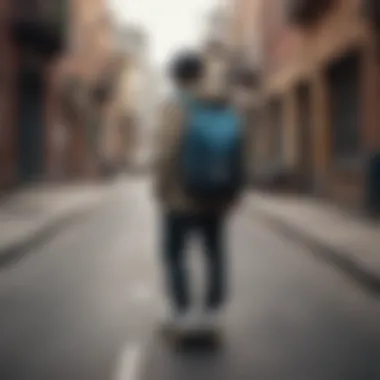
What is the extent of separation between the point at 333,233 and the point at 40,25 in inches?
654

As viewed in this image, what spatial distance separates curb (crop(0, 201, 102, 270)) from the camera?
1245 centimetres

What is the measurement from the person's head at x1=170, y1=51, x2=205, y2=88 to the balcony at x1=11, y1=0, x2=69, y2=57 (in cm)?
2305

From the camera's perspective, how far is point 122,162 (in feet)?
277

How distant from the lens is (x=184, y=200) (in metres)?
6.55

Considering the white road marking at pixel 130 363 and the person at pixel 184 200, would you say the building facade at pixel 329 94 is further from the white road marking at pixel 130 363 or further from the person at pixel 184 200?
the white road marking at pixel 130 363

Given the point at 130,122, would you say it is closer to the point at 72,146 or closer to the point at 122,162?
the point at 122,162

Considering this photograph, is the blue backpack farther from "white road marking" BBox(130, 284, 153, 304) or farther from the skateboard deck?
"white road marking" BBox(130, 284, 153, 304)

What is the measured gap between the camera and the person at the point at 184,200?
255 inches

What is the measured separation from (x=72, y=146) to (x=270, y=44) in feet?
34.2

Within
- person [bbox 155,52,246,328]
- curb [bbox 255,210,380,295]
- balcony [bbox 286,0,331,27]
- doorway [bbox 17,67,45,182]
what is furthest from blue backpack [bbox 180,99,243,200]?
doorway [bbox 17,67,45,182]

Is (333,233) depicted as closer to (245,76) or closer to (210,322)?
(210,322)

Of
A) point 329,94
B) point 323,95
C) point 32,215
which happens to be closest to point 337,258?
point 32,215

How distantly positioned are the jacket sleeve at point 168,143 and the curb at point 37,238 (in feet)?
18.1

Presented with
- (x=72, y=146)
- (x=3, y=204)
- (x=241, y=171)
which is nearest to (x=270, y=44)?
(x=72, y=146)
